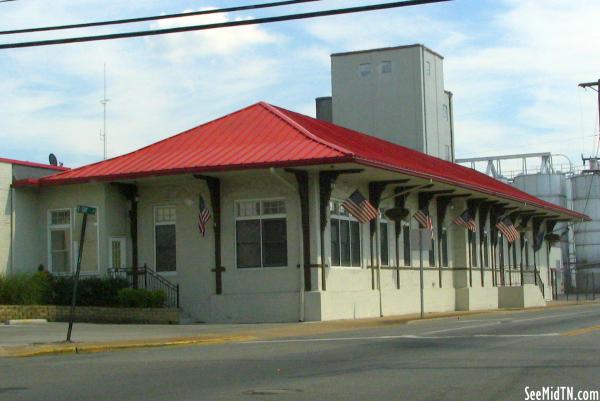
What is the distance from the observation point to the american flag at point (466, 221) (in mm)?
42094

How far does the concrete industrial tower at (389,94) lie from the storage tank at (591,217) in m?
18.7

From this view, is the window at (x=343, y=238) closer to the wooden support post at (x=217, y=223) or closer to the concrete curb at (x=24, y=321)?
the wooden support post at (x=217, y=223)

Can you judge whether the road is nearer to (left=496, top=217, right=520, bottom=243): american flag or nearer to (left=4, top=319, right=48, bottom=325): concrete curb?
(left=4, top=319, right=48, bottom=325): concrete curb

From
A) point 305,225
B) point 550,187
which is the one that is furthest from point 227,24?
point 550,187

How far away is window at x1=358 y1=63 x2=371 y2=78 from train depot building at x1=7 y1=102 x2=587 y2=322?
22799 millimetres

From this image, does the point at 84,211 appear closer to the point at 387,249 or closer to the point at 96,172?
the point at 96,172

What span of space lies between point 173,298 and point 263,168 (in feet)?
20.2

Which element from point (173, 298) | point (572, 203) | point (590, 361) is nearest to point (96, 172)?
point (173, 298)

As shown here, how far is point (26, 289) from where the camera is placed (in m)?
31.6

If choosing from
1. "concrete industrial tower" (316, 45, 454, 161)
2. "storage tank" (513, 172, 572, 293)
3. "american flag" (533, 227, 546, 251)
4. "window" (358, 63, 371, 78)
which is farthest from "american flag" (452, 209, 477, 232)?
"storage tank" (513, 172, 572, 293)

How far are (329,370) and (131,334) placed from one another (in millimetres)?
11140

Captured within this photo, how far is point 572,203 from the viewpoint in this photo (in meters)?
75.6

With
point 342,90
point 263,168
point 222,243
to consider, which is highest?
point 342,90

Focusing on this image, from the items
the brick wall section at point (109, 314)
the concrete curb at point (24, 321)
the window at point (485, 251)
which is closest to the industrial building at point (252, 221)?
the brick wall section at point (109, 314)
